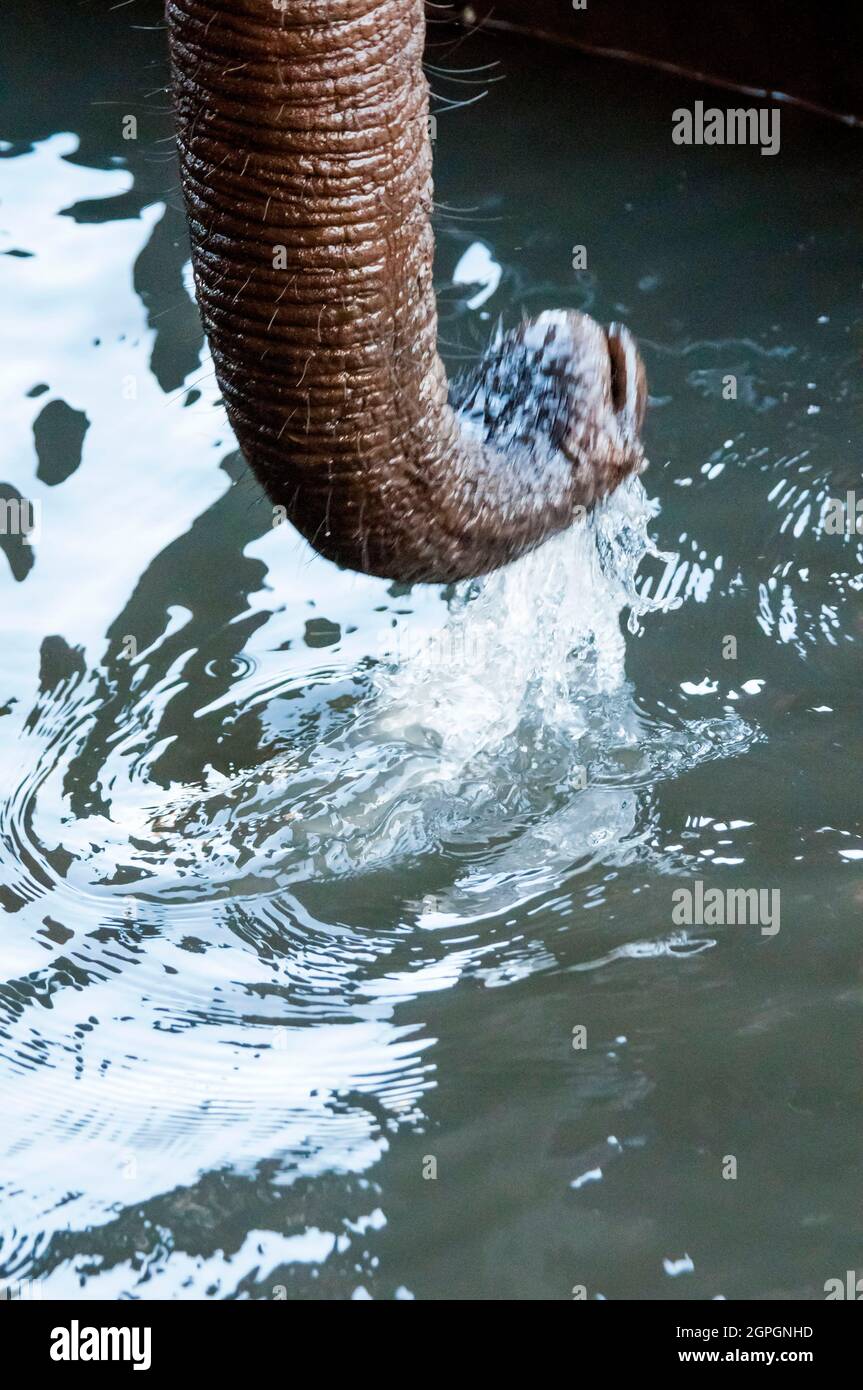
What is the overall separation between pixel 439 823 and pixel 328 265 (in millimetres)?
1204

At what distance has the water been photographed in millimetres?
1765

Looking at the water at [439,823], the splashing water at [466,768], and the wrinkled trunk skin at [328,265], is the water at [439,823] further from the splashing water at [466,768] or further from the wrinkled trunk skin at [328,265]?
the wrinkled trunk skin at [328,265]

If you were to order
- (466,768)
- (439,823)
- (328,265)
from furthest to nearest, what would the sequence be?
(466,768), (439,823), (328,265)

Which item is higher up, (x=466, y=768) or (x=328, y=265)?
(x=328, y=265)

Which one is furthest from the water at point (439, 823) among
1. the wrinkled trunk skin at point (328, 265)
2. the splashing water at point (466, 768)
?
the wrinkled trunk skin at point (328, 265)

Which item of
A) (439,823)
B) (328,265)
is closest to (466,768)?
(439,823)

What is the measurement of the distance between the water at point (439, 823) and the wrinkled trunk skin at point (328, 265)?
268mm

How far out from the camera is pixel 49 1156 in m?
1.86

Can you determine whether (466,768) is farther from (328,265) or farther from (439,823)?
(328,265)

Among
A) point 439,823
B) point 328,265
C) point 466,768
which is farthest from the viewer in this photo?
point 466,768

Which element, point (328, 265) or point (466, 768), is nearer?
point (328, 265)

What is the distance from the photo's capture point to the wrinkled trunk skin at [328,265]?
4.05 ft

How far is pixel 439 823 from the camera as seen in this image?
2.37 m

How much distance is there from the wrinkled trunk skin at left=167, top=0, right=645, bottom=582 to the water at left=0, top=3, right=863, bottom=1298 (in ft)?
0.88
